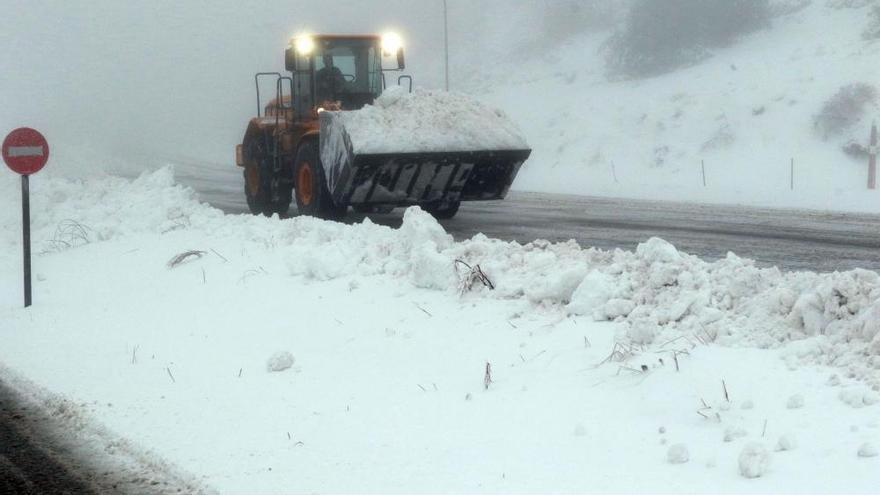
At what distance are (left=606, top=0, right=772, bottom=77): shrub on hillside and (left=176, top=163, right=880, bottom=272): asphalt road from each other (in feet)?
56.8

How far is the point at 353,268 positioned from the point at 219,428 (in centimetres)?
326

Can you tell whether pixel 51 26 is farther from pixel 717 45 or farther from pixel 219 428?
pixel 219 428

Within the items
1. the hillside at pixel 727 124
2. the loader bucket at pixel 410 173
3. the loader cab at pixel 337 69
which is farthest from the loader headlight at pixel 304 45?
the hillside at pixel 727 124

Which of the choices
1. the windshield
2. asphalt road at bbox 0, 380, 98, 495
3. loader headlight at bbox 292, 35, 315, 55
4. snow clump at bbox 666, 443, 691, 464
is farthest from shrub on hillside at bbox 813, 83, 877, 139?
asphalt road at bbox 0, 380, 98, 495

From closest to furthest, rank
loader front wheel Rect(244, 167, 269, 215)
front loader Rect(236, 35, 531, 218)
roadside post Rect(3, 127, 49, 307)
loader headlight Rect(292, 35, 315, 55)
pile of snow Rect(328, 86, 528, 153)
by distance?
1. roadside post Rect(3, 127, 49, 307)
2. pile of snow Rect(328, 86, 528, 153)
3. front loader Rect(236, 35, 531, 218)
4. loader headlight Rect(292, 35, 315, 55)
5. loader front wheel Rect(244, 167, 269, 215)

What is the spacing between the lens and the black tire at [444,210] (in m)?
14.1

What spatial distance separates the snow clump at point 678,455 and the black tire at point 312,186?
367 inches

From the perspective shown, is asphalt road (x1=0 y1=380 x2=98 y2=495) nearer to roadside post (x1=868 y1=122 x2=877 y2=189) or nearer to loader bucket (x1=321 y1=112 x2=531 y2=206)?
loader bucket (x1=321 y1=112 x2=531 y2=206)

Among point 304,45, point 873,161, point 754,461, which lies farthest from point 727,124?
point 754,461

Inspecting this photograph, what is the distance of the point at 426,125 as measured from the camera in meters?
12.9

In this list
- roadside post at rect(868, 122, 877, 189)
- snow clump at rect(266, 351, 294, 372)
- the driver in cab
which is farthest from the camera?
roadside post at rect(868, 122, 877, 189)

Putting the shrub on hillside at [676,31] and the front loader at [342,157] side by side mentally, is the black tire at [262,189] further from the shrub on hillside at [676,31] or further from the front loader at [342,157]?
the shrub on hillside at [676,31]

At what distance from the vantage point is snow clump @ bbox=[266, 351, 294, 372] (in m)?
6.57

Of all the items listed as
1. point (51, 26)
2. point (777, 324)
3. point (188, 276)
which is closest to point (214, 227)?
point (188, 276)
